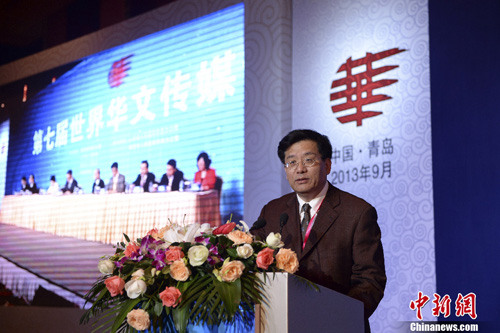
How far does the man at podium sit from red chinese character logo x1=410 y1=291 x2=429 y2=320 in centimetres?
131

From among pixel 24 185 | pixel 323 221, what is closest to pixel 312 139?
pixel 323 221

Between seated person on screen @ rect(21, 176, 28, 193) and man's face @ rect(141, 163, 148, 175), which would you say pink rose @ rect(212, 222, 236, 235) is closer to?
man's face @ rect(141, 163, 148, 175)

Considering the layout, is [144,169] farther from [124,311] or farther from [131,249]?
[124,311]

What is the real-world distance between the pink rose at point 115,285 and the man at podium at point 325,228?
0.54m

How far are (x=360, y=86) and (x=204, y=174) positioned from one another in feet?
4.16

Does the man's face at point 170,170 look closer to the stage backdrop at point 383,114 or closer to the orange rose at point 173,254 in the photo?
the stage backdrop at point 383,114

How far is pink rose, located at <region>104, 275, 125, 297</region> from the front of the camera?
148 centimetres

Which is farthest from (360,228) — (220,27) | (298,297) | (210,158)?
(220,27)

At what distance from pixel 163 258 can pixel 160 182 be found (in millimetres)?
2968

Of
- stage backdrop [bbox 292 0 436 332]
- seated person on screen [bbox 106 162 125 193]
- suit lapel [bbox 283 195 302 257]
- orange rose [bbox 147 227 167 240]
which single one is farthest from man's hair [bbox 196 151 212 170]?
orange rose [bbox 147 227 167 240]

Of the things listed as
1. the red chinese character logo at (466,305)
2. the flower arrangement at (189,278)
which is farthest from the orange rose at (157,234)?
the red chinese character logo at (466,305)

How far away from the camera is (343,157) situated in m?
3.66

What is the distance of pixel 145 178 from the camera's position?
4.56 metres

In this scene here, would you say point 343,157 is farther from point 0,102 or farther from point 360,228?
point 0,102
